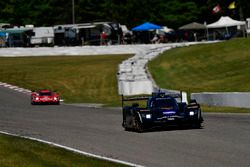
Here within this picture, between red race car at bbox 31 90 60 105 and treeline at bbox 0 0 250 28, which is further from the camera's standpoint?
treeline at bbox 0 0 250 28

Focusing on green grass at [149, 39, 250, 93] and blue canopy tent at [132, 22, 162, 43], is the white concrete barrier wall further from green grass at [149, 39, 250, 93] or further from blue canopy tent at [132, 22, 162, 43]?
blue canopy tent at [132, 22, 162, 43]

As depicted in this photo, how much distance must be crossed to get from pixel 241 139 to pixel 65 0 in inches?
4342

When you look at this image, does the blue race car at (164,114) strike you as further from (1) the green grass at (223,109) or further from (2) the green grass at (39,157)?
(1) the green grass at (223,109)

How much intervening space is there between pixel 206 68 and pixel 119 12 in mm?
66238

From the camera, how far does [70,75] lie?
182 ft

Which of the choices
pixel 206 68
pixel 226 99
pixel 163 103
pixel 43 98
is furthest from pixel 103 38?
pixel 163 103

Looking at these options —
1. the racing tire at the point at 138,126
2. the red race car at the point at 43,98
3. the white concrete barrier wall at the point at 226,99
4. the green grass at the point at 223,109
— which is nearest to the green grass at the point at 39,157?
the racing tire at the point at 138,126

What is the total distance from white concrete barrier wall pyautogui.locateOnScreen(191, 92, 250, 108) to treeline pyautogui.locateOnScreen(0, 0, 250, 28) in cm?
8102

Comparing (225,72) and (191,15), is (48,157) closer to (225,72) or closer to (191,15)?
(225,72)

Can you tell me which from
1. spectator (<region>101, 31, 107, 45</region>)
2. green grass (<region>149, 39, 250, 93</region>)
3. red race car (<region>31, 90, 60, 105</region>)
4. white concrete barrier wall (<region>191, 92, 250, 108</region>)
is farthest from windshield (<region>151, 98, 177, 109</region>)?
spectator (<region>101, 31, 107, 45</region>)

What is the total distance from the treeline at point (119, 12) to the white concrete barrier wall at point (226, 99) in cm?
8102

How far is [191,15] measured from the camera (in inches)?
4599

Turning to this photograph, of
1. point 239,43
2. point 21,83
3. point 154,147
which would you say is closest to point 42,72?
point 21,83

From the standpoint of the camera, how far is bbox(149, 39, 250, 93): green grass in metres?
41.1
